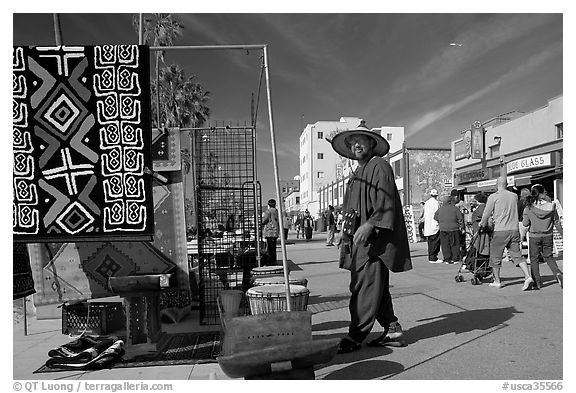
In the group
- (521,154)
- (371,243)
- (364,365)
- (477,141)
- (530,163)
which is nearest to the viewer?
(364,365)

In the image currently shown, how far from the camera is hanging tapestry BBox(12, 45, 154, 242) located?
390 centimetres

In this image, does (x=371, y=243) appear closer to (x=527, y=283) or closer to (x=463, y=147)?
(x=527, y=283)

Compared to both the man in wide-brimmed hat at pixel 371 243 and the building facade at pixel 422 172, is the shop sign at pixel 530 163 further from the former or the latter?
the man in wide-brimmed hat at pixel 371 243

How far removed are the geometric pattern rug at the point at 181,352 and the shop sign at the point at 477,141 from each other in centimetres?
2362

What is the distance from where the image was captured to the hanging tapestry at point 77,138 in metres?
3.90

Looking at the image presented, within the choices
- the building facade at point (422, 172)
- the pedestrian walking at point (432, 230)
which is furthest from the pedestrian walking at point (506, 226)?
the building facade at point (422, 172)

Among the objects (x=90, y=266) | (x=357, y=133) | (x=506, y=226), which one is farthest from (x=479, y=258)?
(x=90, y=266)

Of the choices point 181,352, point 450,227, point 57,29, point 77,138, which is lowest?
point 181,352

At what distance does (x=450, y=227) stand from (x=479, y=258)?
2.75 metres

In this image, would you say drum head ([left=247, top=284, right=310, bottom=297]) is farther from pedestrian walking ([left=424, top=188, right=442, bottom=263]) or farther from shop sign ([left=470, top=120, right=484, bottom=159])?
shop sign ([left=470, top=120, right=484, bottom=159])

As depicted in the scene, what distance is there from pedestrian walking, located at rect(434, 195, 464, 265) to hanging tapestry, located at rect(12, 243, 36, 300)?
9.13 meters

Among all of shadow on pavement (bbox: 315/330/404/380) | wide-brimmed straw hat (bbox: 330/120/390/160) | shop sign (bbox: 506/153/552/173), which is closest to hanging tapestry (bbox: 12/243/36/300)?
shadow on pavement (bbox: 315/330/404/380)

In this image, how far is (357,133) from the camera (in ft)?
14.6

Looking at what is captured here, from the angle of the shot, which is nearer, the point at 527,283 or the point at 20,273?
the point at 20,273
